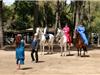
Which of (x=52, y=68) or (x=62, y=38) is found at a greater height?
(x=62, y=38)

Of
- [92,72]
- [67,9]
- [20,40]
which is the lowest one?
[92,72]

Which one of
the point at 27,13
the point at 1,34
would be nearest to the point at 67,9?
the point at 27,13

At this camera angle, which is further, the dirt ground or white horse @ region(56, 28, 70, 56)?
white horse @ region(56, 28, 70, 56)

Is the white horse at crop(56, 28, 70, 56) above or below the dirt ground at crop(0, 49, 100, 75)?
above

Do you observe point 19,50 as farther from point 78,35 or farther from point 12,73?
point 78,35

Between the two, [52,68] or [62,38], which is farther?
[62,38]

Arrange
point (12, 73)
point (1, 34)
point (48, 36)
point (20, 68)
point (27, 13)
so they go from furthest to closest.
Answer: point (27, 13) < point (1, 34) < point (48, 36) < point (20, 68) < point (12, 73)

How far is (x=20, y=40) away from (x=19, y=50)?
0.46 metres

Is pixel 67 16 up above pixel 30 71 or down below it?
above

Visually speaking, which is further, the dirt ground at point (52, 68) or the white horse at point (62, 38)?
the white horse at point (62, 38)

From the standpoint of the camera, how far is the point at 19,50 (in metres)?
18.1

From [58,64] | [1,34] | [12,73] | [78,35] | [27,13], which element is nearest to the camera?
[12,73]

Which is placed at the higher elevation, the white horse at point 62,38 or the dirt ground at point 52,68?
the white horse at point 62,38

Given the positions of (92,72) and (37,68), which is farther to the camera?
(37,68)
